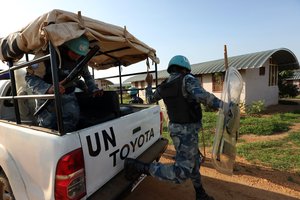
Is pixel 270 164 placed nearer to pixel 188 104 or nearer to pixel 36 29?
pixel 188 104

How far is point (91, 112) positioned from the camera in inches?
125

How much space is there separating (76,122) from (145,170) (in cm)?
104

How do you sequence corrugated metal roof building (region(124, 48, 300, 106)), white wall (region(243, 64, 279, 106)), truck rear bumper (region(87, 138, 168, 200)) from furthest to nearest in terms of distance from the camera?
white wall (region(243, 64, 279, 106))
corrugated metal roof building (region(124, 48, 300, 106))
truck rear bumper (region(87, 138, 168, 200))

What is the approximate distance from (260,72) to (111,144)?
47.2 feet

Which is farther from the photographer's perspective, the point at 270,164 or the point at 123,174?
the point at 270,164

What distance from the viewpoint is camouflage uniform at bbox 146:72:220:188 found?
2566mm

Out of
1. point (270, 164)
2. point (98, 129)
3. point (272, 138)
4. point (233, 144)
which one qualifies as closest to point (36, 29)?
point (98, 129)

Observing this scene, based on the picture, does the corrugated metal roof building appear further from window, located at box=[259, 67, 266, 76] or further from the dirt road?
the dirt road

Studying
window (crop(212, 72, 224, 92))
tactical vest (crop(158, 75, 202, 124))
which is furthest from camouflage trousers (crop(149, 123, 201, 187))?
window (crop(212, 72, 224, 92))

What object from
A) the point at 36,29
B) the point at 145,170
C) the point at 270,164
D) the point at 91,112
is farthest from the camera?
the point at 270,164

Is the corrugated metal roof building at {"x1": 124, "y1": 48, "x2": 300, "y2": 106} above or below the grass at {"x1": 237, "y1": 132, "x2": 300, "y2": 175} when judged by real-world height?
above

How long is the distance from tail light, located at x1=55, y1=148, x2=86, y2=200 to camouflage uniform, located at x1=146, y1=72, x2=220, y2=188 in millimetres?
1040

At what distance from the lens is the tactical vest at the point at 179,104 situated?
2.73 meters

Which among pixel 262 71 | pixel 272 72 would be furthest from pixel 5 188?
pixel 272 72
